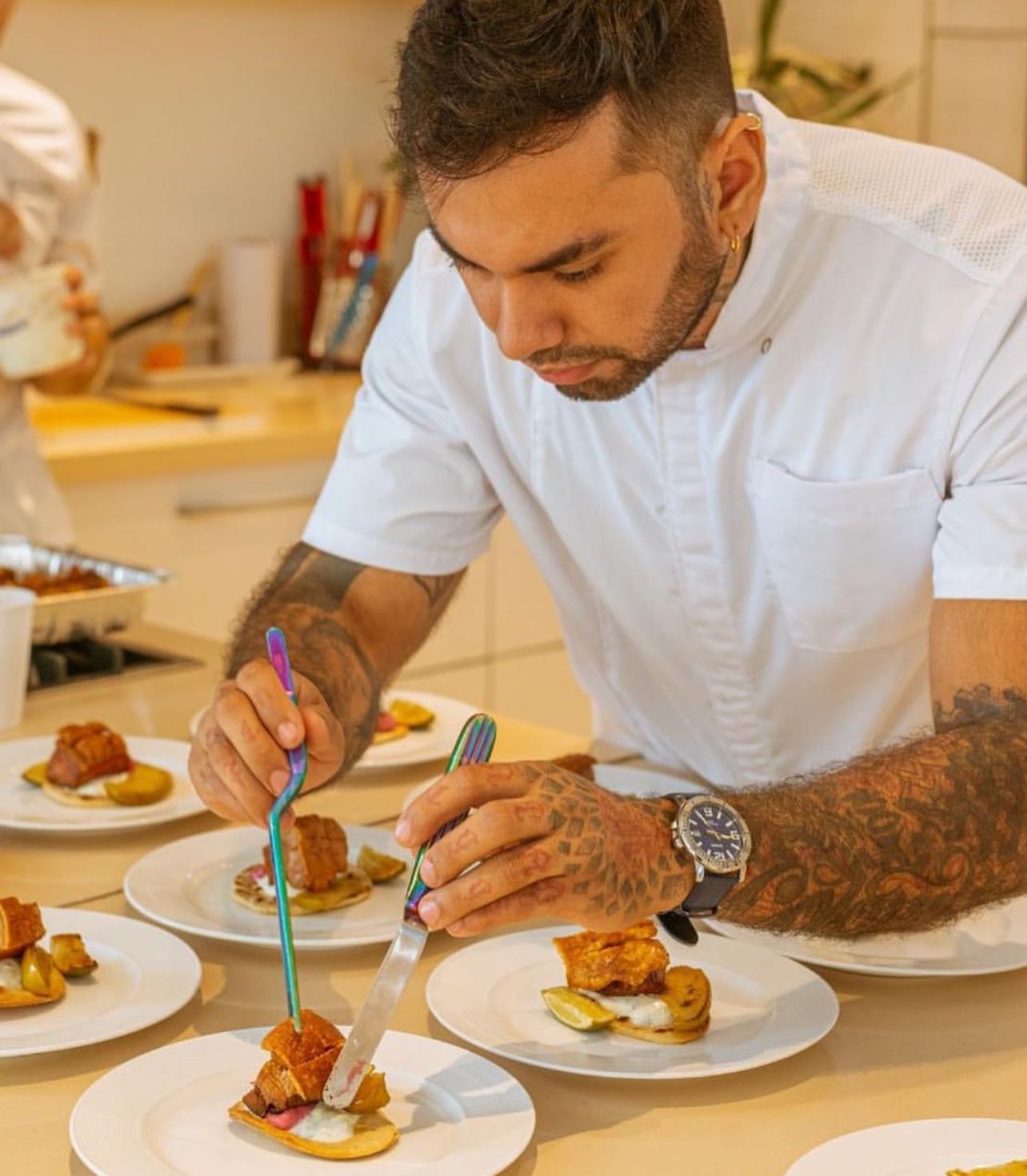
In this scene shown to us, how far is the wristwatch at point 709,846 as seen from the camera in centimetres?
113

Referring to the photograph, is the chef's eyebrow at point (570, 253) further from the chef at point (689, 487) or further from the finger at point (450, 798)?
the finger at point (450, 798)

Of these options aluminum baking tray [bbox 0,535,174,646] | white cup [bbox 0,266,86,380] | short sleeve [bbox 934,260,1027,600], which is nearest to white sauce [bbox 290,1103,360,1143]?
short sleeve [bbox 934,260,1027,600]

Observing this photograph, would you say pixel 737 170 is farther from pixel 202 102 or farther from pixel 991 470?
pixel 202 102

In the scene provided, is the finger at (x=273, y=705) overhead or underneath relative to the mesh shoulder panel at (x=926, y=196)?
underneath

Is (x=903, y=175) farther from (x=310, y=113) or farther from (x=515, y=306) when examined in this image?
(x=310, y=113)

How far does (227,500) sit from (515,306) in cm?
188

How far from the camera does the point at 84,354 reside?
250 cm

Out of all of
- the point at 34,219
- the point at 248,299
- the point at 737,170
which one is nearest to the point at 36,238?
the point at 34,219

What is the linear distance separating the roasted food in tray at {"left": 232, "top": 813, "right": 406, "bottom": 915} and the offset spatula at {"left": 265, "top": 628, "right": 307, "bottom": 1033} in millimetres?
19

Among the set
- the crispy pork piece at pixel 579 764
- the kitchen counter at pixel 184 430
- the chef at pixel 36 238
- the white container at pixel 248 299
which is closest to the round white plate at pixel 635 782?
the crispy pork piece at pixel 579 764

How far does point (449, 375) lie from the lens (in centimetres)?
163

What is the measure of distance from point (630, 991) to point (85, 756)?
1.97 feet

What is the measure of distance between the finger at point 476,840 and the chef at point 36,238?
1714 millimetres

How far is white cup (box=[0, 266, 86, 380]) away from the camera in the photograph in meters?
2.05
